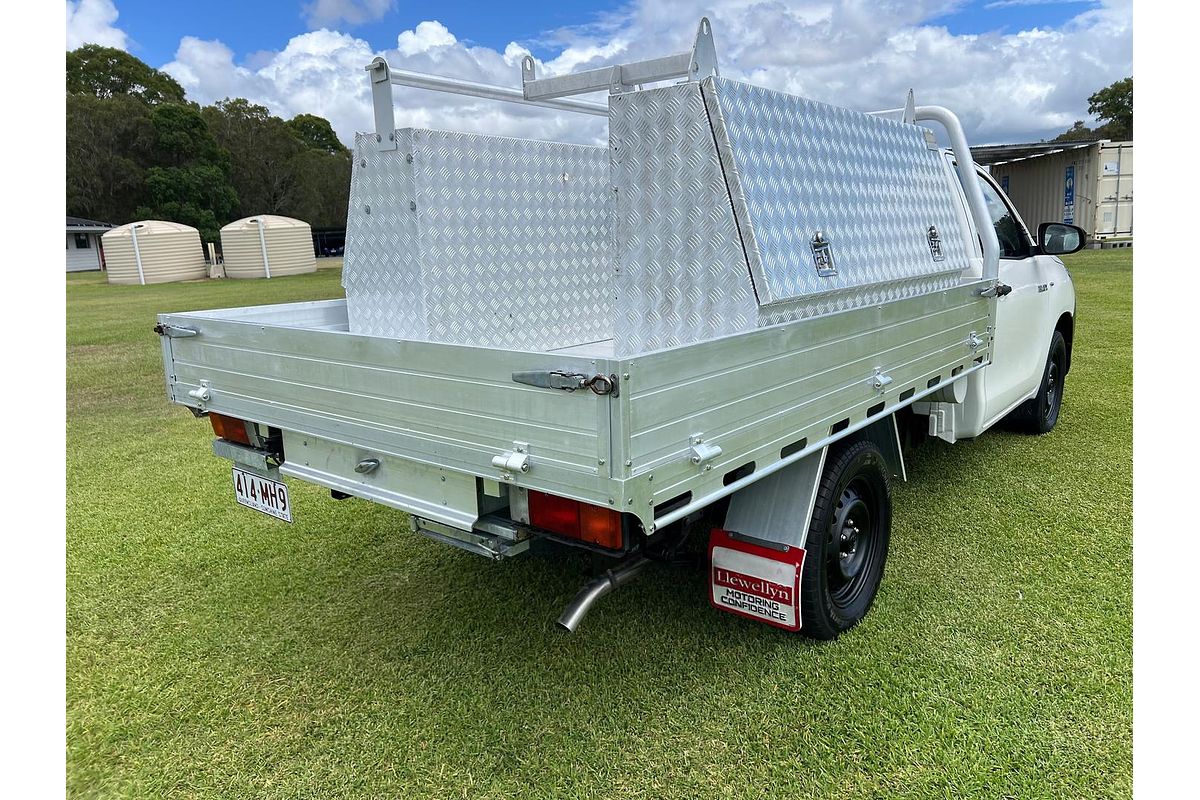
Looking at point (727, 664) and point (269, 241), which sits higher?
point (269, 241)

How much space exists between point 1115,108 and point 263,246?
4881 centimetres

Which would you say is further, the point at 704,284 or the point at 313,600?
the point at 313,600

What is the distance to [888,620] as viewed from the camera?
3271mm

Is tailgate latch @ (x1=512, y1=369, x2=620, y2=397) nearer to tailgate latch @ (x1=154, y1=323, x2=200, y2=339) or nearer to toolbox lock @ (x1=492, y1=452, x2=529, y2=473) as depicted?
toolbox lock @ (x1=492, y1=452, x2=529, y2=473)

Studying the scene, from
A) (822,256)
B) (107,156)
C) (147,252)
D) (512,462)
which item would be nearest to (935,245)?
(822,256)

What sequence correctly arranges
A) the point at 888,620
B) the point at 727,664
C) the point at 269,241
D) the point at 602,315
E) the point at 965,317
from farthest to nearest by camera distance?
the point at 269,241 → the point at 602,315 → the point at 965,317 → the point at 888,620 → the point at 727,664

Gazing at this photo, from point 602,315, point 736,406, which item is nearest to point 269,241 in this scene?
point 602,315

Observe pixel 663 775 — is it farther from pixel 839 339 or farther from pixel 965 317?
pixel 965 317

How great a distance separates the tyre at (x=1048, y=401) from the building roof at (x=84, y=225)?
4663 centimetres

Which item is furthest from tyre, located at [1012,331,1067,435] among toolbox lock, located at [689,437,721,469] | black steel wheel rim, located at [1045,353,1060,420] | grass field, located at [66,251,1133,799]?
toolbox lock, located at [689,437,721,469]

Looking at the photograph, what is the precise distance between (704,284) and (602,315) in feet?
4.32

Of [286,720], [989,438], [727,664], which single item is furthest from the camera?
[989,438]

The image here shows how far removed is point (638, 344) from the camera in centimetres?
308

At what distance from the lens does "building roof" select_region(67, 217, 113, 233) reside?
41656mm
